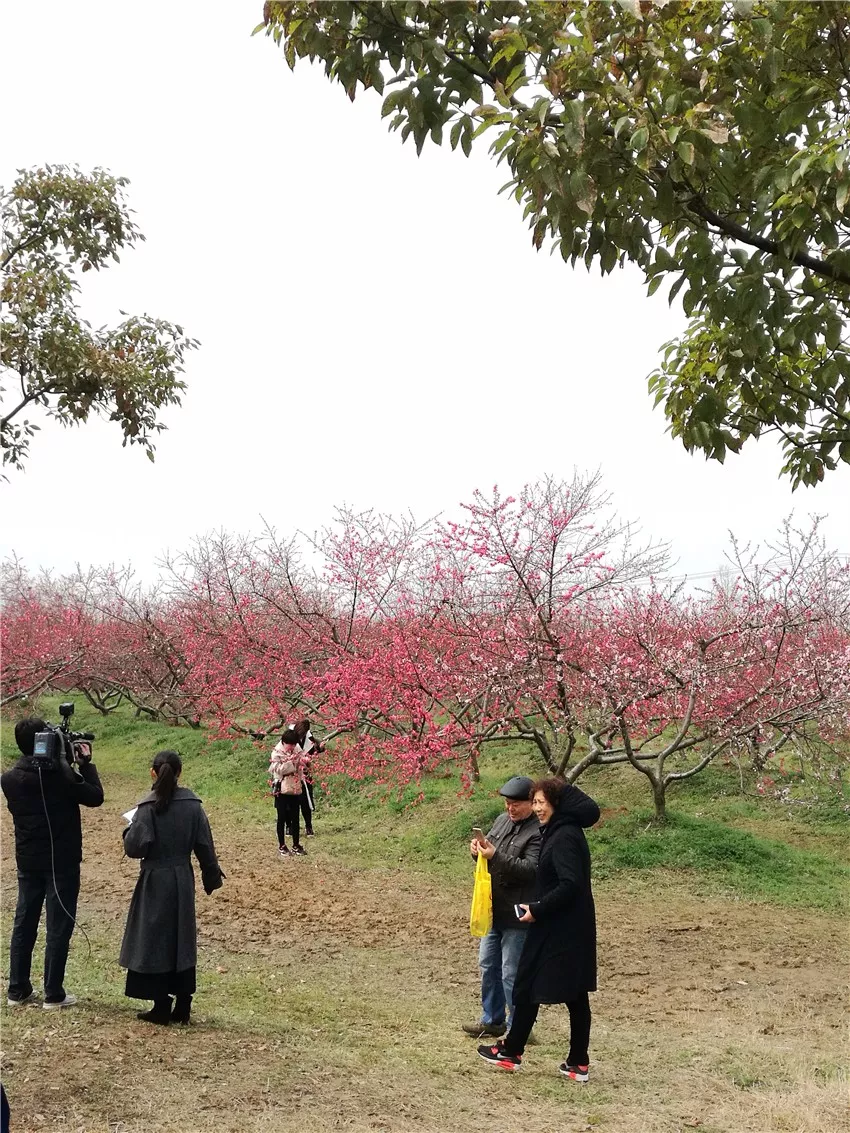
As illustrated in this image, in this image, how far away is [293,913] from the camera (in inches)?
382

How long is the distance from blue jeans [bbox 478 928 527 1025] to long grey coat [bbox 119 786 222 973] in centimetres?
179

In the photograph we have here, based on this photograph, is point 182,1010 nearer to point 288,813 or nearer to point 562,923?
point 562,923

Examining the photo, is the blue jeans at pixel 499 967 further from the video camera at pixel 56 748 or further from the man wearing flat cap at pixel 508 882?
the video camera at pixel 56 748

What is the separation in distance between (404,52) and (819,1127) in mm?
5543

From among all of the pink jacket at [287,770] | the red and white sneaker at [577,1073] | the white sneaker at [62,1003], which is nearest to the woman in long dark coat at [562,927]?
the red and white sneaker at [577,1073]

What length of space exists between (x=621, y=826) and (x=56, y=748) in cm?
834

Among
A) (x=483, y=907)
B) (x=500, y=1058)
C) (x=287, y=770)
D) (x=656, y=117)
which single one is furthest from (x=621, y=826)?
(x=656, y=117)

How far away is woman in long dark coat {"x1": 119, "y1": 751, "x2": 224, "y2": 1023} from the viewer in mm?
5742

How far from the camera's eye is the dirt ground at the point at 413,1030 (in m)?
4.77

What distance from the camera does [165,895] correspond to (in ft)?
19.1

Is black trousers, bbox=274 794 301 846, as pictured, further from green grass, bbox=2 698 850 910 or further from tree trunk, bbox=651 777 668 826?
tree trunk, bbox=651 777 668 826

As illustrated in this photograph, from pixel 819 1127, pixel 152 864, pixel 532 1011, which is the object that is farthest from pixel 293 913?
pixel 819 1127

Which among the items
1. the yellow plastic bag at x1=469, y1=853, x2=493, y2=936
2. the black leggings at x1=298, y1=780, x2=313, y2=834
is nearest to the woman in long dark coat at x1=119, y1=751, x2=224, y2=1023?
the yellow plastic bag at x1=469, y1=853, x2=493, y2=936

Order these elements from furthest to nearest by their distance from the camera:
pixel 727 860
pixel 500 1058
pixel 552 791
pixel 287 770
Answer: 1. pixel 287 770
2. pixel 727 860
3. pixel 500 1058
4. pixel 552 791
